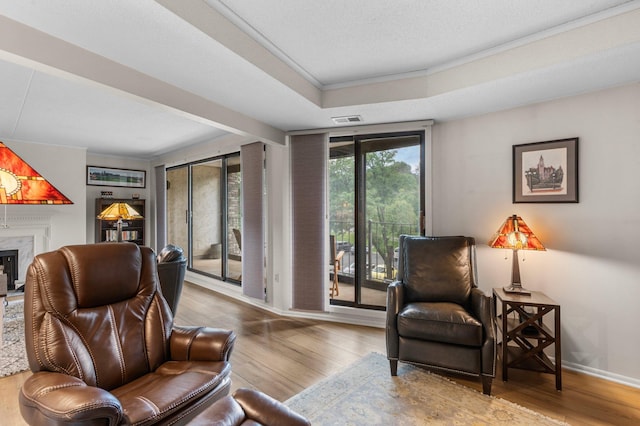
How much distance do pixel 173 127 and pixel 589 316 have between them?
4954 mm

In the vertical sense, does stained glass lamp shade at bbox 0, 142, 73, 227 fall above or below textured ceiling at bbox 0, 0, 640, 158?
below

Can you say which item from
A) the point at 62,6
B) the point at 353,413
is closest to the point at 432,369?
the point at 353,413

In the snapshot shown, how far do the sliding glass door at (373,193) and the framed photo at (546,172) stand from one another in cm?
94

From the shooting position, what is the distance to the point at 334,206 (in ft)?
13.0

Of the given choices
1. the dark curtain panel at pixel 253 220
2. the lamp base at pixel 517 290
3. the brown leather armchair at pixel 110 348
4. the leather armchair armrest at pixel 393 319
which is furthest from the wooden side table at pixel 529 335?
the dark curtain panel at pixel 253 220

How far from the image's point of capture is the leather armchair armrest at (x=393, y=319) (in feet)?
8.00

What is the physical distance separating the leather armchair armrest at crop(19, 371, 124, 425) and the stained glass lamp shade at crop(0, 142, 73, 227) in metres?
1.17

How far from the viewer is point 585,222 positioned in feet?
8.52

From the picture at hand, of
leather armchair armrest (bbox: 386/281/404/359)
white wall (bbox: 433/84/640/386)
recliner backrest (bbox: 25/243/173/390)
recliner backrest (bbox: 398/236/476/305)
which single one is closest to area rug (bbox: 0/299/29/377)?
recliner backrest (bbox: 25/243/173/390)

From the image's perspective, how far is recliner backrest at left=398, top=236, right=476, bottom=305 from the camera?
8.95ft

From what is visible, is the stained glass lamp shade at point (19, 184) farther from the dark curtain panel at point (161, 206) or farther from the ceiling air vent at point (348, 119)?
the dark curtain panel at point (161, 206)

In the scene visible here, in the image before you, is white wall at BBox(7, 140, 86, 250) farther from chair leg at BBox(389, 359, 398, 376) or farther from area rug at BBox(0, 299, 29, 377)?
chair leg at BBox(389, 359, 398, 376)

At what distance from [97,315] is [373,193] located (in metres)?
2.98

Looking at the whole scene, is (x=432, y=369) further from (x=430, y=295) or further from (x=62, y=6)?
(x=62, y=6)
